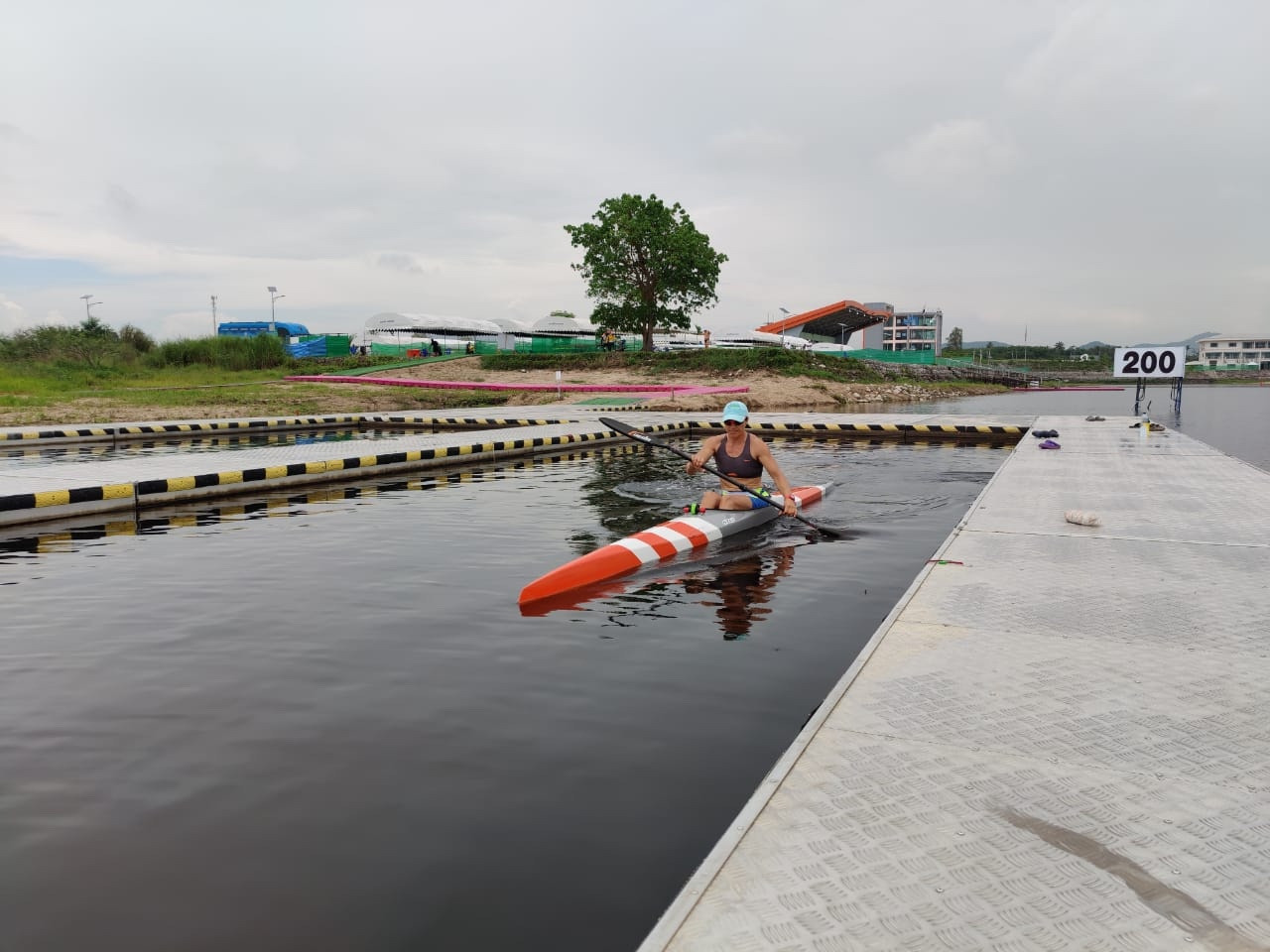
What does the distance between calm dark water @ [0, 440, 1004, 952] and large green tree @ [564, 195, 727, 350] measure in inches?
1830

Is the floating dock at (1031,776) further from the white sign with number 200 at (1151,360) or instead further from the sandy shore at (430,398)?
the sandy shore at (430,398)

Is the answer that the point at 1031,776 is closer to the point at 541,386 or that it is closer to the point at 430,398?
the point at 430,398

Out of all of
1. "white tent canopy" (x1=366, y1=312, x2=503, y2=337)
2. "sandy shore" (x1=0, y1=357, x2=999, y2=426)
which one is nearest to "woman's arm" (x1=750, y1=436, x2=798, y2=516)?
"sandy shore" (x1=0, y1=357, x2=999, y2=426)

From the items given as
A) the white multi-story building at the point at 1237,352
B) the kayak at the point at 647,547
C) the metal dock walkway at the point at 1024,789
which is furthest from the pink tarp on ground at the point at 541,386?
the white multi-story building at the point at 1237,352

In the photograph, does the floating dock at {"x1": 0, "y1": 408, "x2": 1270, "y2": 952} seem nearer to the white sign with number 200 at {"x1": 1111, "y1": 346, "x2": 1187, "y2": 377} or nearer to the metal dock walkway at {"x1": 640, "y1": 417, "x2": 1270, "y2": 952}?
the metal dock walkway at {"x1": 640, "y1": 417, "x2": 1270, "y2": 952}

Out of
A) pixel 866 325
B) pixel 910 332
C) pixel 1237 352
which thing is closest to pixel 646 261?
pixel 866 325

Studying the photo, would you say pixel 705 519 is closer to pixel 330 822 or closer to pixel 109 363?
pixel 330 822

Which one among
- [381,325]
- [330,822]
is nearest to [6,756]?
[330,822]

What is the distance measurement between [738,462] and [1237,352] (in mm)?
166691

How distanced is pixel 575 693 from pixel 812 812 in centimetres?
218

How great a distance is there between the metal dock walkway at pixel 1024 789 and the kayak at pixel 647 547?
2605 millimetres

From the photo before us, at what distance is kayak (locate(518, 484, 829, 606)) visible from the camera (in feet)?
23.2

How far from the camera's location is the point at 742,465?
1004 cm

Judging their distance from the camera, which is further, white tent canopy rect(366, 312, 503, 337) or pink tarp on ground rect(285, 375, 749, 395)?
white tent canopy rect(366, 312, 503, 337)
